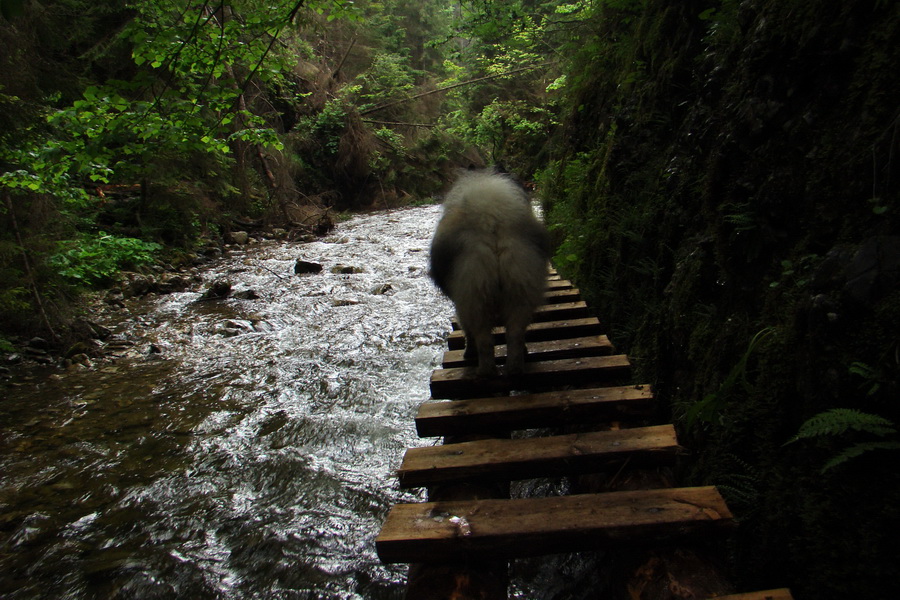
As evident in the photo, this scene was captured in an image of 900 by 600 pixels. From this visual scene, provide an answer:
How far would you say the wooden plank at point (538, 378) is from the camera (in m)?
2.89

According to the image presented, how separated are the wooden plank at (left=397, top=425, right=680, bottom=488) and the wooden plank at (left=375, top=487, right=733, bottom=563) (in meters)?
0.29

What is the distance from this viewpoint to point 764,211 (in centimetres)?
212

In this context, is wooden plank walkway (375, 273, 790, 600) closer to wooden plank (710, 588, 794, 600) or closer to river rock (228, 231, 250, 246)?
wooden plank (710, 588, 794, 600)

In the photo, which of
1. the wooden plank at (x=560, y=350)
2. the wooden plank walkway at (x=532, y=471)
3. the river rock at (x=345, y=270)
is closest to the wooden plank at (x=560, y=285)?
the wooden plank at (x=560, y=350)

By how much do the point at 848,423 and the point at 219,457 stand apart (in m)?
3.82

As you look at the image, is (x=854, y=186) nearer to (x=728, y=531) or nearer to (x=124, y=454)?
(x=728, y=531)

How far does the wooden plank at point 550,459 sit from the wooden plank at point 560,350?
3.34ft

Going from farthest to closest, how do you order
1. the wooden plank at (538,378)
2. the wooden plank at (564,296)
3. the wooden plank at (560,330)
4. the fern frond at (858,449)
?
the wooden plank at (564,296)
the wooden plank at (560,330)
the wooden plank at (538,378)
the fern frond at (858,449)

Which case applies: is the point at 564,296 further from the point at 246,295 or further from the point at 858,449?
the point at 246,295

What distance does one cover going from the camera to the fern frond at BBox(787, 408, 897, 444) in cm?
128

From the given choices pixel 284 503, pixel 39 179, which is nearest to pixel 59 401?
pixel 39 179

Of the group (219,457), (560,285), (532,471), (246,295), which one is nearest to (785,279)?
(532,471)

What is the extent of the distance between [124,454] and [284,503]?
1.60 meters

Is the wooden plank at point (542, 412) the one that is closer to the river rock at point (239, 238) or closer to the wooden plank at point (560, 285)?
the wooden plank at point (560, 285)
